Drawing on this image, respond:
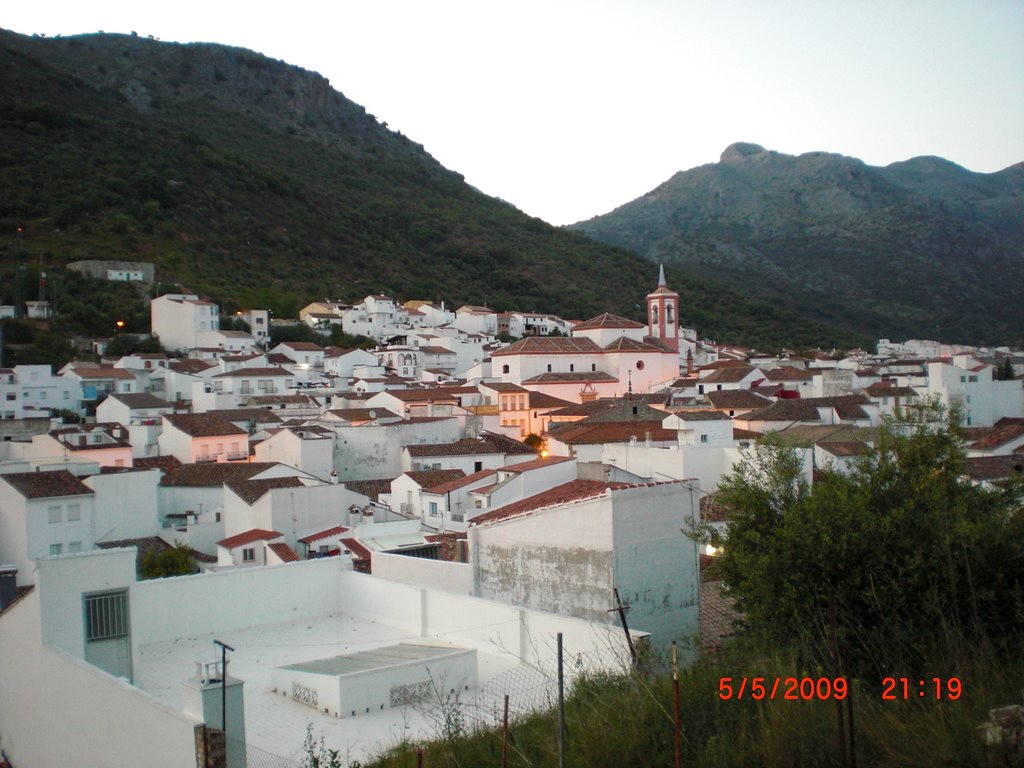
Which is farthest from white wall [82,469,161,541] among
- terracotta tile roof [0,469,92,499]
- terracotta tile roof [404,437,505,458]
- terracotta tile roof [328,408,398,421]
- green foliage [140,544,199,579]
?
terracotta tile roof [328,408,398,421]

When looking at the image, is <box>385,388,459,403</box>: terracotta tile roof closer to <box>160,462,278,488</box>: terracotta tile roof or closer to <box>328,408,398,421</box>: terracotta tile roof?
<box>328,408,398,421</box>: terracotta tile roof

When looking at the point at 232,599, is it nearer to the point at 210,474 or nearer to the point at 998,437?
the point at 210,474

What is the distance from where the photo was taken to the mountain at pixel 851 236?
104 m

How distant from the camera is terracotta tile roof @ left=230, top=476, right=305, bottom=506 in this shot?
753 inches

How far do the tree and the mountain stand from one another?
9143 cm

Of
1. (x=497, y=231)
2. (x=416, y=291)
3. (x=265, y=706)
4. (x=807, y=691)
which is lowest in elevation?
(x=265, y=706)

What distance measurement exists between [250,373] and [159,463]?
16.5 metres

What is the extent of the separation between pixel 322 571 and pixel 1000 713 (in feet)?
28.6

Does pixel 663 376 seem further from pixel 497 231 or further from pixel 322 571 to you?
pixel 497 231

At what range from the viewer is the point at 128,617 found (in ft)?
30.4

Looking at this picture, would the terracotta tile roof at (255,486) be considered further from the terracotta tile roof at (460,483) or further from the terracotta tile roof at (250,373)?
the terracotta tile roof at (250,373)

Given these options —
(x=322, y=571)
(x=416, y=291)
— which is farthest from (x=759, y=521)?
(x=416, y=291)

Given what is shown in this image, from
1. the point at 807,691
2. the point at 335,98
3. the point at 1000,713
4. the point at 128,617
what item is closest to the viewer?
the point at 1000,713

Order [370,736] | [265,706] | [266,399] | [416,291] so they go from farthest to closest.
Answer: [416,291] < [266,399] < [265,706] < [370,736]
